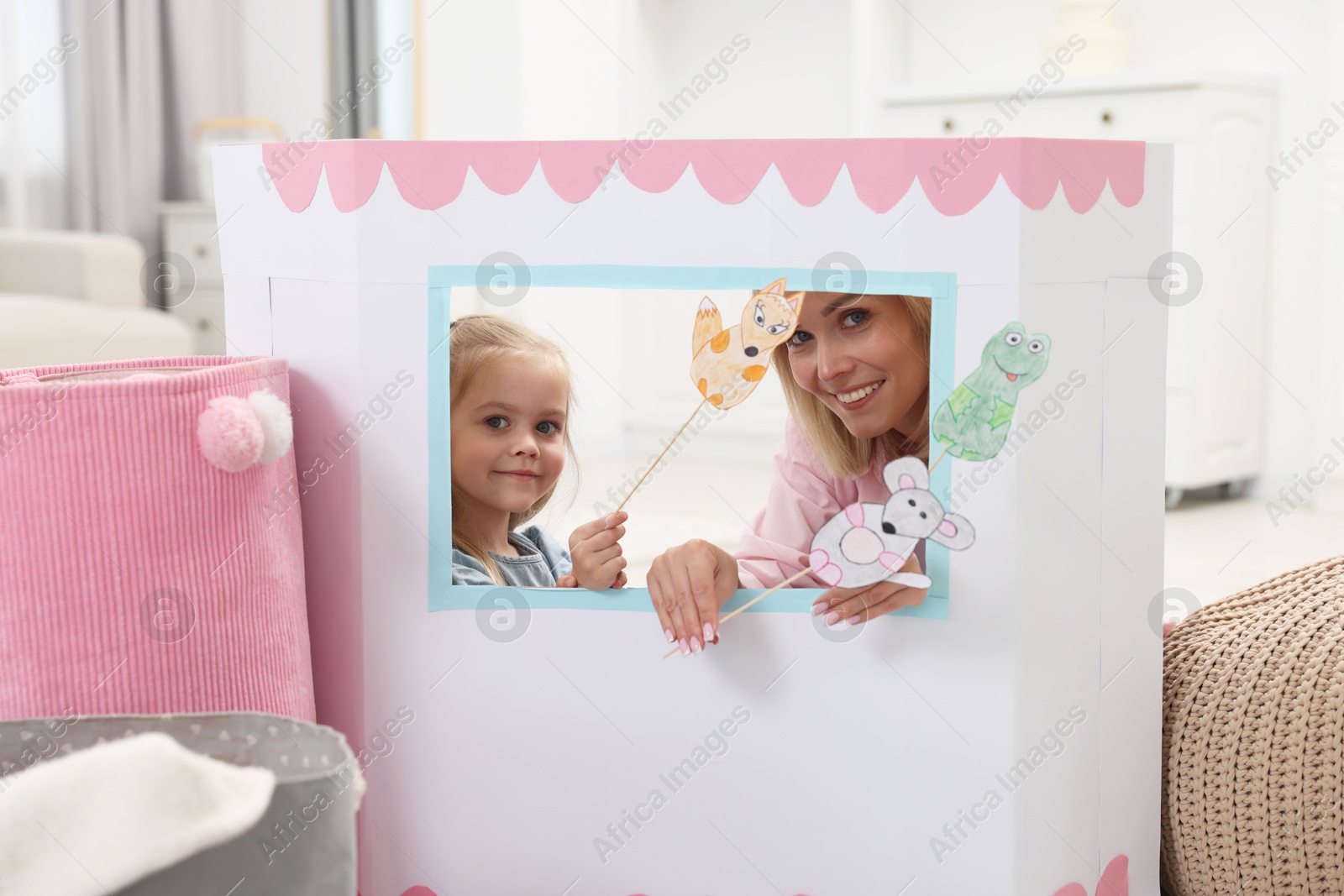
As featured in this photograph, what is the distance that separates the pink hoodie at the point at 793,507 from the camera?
886mm

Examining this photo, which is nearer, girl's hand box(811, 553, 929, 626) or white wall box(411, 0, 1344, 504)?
girl's hand box(811, 553, 929, 626)

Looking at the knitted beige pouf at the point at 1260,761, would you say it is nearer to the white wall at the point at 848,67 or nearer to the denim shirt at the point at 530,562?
the denim shirt at the point at 530,562

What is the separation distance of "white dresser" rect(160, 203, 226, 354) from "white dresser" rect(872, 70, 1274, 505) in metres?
1.96

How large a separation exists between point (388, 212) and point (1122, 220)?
53 centimetres

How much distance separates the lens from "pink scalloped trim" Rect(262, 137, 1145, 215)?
0.80m

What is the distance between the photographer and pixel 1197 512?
2.70 meters

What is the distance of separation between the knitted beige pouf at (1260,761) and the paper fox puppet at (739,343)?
47 cm

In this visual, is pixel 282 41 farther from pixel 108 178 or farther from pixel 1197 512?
pixel 1197 512

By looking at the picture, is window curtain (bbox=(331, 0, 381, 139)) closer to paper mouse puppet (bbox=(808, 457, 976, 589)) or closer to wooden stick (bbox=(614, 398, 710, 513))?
wooden stick (bbox=(614, 398, 710, 513))

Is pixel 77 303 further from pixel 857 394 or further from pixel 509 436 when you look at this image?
pixel 857 394

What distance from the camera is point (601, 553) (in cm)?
85

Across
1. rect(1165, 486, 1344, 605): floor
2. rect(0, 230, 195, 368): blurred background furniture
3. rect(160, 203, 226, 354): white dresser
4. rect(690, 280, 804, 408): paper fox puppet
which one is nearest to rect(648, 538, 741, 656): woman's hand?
rect(690, 280, 804, 408): paper fox puppet

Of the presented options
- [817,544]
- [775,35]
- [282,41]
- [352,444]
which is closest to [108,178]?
[282,41]

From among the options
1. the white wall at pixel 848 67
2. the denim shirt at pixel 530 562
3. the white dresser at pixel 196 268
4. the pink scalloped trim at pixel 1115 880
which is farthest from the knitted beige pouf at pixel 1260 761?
the white dresser at pixel 196 268
